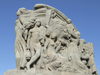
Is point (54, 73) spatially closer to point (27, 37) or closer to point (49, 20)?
point (27, 37)

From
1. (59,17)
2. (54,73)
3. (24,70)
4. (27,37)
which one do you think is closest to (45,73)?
(54,73)

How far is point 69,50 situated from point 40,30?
6.15 feet

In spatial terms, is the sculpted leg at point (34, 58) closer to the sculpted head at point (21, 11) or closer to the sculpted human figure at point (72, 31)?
the sculpted human figure at point (72, 31)

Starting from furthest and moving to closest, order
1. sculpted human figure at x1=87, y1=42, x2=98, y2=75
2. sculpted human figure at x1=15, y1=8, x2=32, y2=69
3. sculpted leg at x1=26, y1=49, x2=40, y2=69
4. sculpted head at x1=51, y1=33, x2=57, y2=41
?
sculpted human figure at x1=87, y1=42, x2=98, y2=75
sculpted head at x1=51, y1=33, x2=57, y2=41
sculpted human figure at x1=15, y1=8, x2=32, y2=69
sculpted leg at x1=26, y1=49, x2=40, y2=69

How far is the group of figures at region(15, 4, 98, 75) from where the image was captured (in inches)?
337

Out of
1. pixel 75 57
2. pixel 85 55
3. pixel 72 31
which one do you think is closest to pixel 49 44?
pixel 75 57

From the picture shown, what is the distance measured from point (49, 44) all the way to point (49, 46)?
4.3 inches

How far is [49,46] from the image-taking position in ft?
30.3

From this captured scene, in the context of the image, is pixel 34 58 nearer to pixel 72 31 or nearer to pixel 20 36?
pixel 20 36

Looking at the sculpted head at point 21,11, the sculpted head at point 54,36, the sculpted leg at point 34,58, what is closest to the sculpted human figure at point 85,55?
the sculpted head at point 54,36

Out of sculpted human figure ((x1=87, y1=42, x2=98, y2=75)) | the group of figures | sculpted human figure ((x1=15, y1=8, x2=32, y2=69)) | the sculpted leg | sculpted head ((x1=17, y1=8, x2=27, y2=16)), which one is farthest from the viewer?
sculpted head ((x1=17, y1=8, x2=27, y2=16))

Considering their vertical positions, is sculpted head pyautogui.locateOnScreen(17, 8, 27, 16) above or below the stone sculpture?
above

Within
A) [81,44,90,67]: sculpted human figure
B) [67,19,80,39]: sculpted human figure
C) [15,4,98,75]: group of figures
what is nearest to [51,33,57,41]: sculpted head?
[15,4,98,75]: group of figures

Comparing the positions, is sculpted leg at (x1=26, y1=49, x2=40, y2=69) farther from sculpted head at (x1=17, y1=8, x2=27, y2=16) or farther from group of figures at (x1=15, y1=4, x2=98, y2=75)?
sculpted head at (x1=17, y1=8, x2=27, y2=16)
